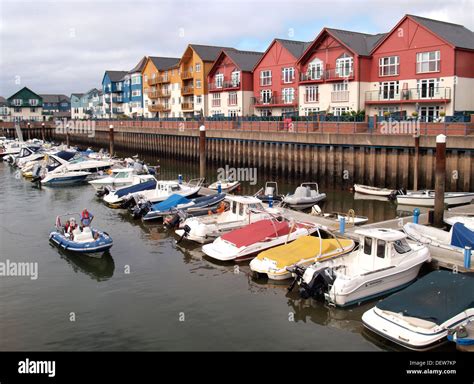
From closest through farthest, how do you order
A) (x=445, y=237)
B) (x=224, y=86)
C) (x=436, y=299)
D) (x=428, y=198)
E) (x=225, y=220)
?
(x=436, y=299), (x=445, y=237), (x=225, y=220), (x=428, y=198), (x=224, y=86)

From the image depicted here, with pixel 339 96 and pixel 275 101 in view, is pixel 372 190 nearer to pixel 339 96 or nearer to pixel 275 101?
pixel 339 96

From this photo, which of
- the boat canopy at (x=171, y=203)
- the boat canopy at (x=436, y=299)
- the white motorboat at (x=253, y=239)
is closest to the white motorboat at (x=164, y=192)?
the boat canopy at (x=171, y=203)

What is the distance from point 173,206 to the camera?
2875 centimetres

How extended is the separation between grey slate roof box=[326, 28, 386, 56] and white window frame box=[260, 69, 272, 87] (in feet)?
41.4

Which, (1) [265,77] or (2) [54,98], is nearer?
(1) [265,77]

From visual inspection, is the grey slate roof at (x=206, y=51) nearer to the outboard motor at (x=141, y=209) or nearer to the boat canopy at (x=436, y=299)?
the outboard motor at (x=141, y=209)

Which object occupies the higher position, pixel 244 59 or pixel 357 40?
pixel 244 59

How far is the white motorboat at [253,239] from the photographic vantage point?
68.8 feet

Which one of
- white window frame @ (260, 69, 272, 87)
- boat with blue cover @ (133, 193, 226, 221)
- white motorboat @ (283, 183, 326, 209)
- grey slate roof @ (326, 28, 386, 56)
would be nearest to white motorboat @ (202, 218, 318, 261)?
boat with blue cover @ (133, 193, 226, 221)

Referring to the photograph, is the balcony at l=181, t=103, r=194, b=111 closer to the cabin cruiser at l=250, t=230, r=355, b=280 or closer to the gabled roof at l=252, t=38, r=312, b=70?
the gabled roof at l=252, t=38, r=312, b=70

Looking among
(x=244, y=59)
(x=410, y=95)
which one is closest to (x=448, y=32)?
(x=410, y=95)

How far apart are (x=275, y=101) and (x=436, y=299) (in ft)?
166

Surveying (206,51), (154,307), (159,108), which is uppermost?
(206,51)
